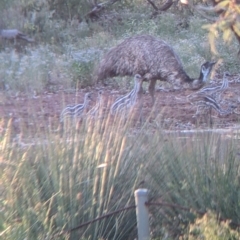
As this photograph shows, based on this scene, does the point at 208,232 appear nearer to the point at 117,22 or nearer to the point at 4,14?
the point at 4,14

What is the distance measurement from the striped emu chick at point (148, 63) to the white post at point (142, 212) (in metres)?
6.66

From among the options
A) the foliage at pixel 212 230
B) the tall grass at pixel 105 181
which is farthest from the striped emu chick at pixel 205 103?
the foliage at pixel 212 230

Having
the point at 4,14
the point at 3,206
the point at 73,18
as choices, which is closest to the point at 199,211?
the point at 3,206

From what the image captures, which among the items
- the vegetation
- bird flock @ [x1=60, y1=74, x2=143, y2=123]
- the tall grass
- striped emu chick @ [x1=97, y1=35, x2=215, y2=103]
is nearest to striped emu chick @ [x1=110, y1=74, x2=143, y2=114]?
bird flock @ [x1=60, y1=74, x2=143, y2=123]

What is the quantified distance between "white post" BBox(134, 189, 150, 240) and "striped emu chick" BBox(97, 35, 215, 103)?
21.8ft

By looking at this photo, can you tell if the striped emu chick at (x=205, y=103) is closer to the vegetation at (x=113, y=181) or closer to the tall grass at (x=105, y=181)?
the vegetation at (x=113, y=181)

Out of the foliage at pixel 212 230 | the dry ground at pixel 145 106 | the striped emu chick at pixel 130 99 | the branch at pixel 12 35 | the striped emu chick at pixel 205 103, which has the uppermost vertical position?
the branch at pixel 12 35

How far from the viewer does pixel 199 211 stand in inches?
181

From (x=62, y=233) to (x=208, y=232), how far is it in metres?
0.92

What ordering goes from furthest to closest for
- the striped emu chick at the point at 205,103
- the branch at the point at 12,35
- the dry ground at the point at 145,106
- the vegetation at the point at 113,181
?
the branch at the point at 12,35 → the striped emu chick at the point at 205,103 → the dry ground at the point at 145,106 → the vegetation at the point at 113,181

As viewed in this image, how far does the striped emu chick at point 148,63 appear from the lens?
35.5 feet

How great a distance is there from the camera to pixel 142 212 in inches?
166

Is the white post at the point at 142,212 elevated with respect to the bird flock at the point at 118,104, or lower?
elevated

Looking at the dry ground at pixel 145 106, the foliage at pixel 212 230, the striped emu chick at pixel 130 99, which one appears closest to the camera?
the foliage at pixel 212 230
